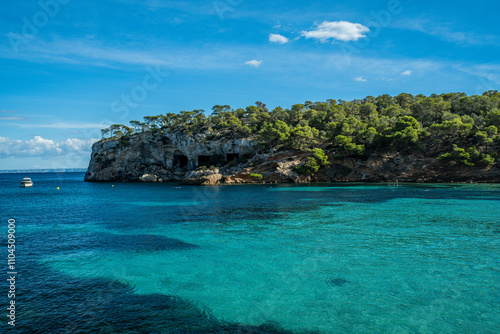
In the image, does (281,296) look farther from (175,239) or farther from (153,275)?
(175,239)

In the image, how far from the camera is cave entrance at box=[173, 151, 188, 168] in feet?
323

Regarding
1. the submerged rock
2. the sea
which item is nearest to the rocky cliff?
the sea

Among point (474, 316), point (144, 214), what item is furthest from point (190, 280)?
point (144, 214)

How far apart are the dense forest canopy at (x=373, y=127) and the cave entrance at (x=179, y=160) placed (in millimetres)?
8165

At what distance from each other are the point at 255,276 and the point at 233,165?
6931 cm

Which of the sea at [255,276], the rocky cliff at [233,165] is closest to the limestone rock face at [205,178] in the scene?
the rocky cliff at [233,165]

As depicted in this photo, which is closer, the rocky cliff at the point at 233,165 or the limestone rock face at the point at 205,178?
the rocky cliff at the point at 233,165

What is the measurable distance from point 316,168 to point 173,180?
1800 inches

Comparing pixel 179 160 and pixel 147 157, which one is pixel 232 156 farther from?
pixel 147 157

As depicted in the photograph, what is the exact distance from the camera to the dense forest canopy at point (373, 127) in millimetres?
65188

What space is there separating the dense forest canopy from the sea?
45.5 meters

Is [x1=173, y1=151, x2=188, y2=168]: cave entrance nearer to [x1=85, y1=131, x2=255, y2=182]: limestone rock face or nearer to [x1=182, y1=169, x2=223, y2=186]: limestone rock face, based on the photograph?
[x1=85, y1=131, x2=255, y2=182]: limestone rock face

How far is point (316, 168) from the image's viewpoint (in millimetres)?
72062

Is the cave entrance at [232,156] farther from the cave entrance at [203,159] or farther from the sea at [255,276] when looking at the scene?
the sea at [255,276]
